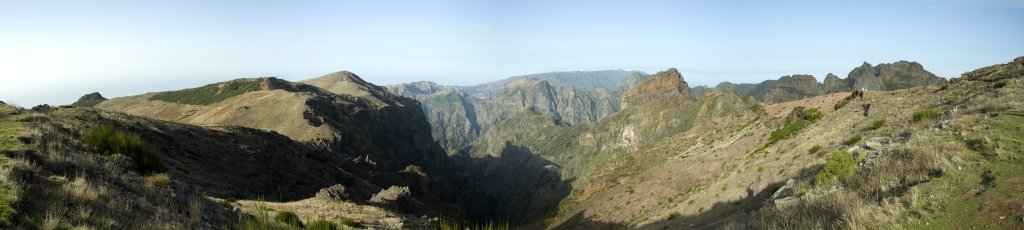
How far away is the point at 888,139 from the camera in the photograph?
84.1 feet

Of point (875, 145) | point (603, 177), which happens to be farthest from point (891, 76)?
point (875, 145)

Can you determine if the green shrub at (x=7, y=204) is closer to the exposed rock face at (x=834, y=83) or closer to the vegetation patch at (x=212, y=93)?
the vegetation patch at (x=212, y=93)

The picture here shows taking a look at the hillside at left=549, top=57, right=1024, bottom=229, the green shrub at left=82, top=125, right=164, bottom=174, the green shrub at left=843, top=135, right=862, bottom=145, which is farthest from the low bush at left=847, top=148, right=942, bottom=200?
the green shrub at left=82, top=125, right=164, bottom=174

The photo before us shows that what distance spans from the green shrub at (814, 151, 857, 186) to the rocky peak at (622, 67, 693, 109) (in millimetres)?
152066

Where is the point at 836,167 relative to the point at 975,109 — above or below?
below

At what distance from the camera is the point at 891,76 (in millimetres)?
171625

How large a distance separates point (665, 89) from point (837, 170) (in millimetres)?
171599

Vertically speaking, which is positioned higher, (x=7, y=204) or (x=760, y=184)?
(x=7, y=204)

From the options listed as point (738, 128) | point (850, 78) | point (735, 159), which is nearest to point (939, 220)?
point (735, 159)

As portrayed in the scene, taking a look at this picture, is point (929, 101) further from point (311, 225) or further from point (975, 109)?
point (311, 225)

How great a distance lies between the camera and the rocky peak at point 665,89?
174 m

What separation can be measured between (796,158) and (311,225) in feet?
119

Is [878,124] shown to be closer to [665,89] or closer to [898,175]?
[898,175]

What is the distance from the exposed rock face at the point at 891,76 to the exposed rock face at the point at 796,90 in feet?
37.9
